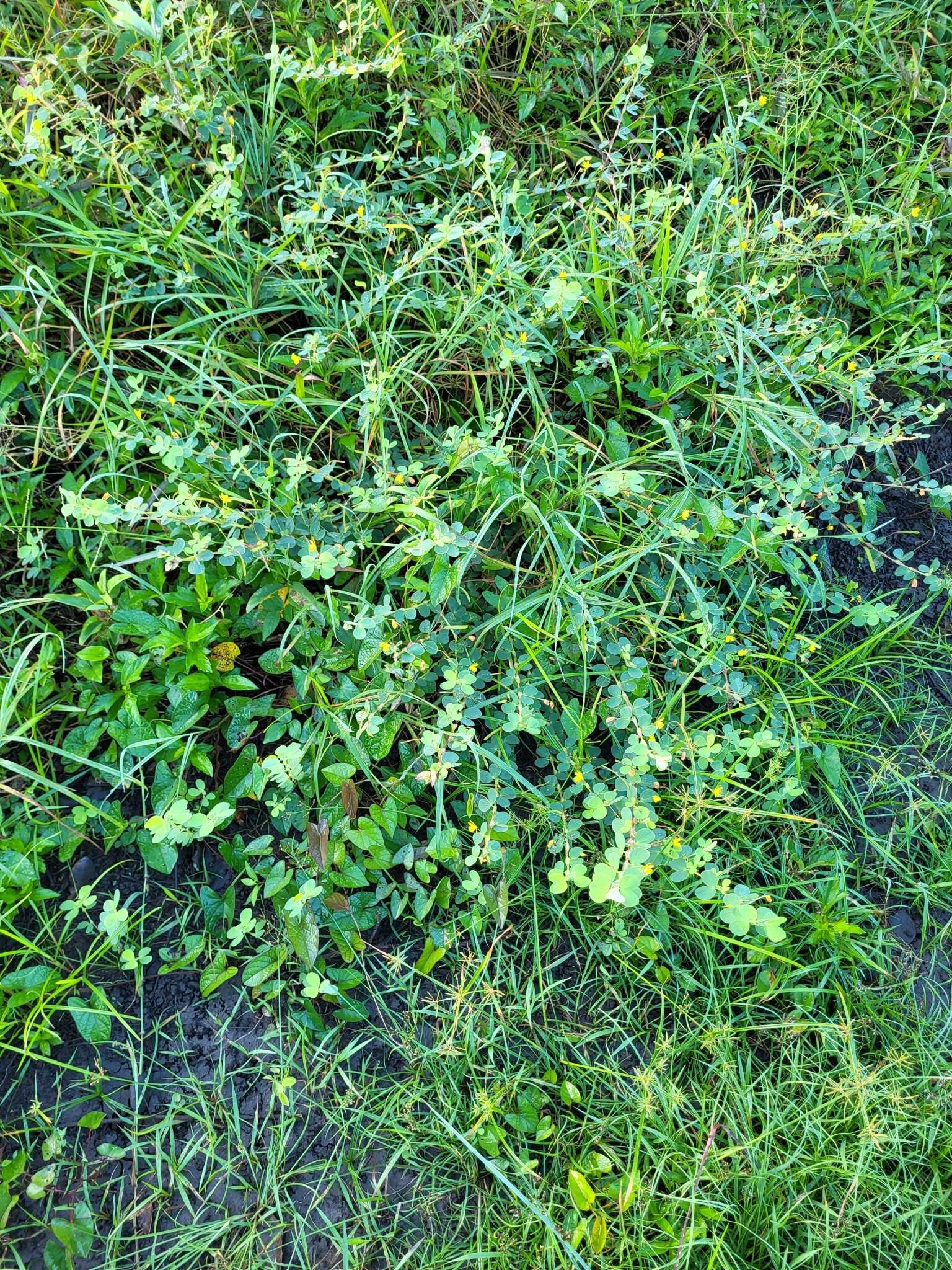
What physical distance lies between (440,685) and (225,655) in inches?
19.4

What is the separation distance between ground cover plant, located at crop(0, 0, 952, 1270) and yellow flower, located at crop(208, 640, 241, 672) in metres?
0.03

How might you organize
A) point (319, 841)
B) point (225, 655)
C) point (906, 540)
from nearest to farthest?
point (319, 841) → point (225, 655) → point (906, 540)

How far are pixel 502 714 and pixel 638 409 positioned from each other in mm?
884

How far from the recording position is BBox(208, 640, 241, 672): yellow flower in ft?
5.81

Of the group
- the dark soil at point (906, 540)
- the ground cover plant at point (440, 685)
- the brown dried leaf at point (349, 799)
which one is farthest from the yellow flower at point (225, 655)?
the dark soil at point (906, 540)

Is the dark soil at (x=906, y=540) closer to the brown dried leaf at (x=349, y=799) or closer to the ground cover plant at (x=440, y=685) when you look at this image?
the ground cover plant at (x=440, y=685)

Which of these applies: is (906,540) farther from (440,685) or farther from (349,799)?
(349,799)

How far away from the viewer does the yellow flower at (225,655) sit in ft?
5.81

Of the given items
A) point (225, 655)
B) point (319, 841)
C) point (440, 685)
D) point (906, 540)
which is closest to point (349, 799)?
point (319, 841)

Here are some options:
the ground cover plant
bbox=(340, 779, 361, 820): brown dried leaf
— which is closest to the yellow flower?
the ground cover plant

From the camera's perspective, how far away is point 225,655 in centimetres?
178

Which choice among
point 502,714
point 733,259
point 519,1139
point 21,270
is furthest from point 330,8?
point 519,1139

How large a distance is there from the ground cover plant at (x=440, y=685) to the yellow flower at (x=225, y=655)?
3cm

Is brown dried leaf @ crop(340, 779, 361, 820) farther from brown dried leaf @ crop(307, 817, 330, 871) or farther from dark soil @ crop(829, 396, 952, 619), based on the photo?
dark soil @ crop(829, 396, 952, 619)
